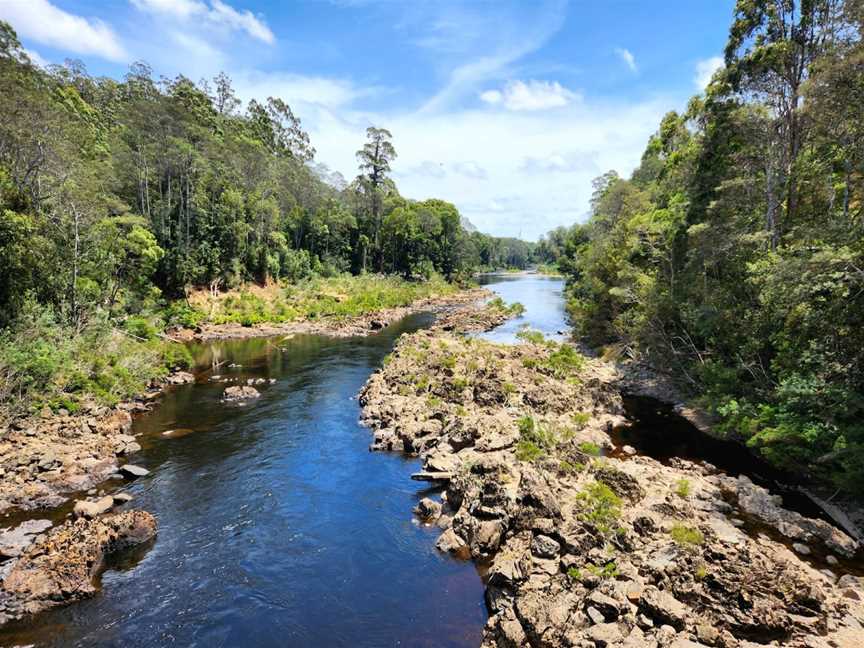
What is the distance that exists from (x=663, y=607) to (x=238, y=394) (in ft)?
73.4

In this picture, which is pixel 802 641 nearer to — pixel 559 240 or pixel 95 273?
pixel 95 273

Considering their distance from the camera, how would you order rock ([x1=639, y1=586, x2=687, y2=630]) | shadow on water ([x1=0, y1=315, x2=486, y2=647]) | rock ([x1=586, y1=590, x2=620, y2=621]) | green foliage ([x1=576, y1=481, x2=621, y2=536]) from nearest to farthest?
rock ([x1=639, y1=586, x2=687, y2=630])
rock ([x1=586, y1=590, x2=620, y2=621])
shadow on water ([x1=0, y1=315, x2=486, y2=647])
green foliage ([x1=576, y1=481, x2=621, y2=536])

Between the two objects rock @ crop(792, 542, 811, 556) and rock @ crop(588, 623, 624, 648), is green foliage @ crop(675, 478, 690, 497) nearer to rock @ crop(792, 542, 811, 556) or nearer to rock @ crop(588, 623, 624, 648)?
rock @ crop(792, 542, 811, 556)

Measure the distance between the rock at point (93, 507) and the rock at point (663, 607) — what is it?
14.8 m

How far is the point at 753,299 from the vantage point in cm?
2061

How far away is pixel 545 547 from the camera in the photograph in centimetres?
1191

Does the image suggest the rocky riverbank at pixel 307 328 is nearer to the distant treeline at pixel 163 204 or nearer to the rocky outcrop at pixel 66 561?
the distant treeline at pixel 163 204

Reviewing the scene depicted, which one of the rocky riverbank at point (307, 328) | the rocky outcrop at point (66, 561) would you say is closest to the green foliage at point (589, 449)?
the rocky outcrop at point (66, 561)

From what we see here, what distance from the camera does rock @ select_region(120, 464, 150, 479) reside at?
17219mm

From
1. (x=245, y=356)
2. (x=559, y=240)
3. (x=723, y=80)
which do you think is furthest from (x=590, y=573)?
(x=559, y=240)

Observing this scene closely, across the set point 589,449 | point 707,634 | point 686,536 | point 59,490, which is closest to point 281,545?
point 59,490

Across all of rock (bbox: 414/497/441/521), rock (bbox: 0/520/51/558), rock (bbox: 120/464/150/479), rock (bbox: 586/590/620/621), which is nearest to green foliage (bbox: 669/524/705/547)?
rock (bbox: 586/590/620/621)

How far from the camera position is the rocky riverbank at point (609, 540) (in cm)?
940

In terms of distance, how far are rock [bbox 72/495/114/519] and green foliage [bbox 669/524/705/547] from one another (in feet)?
52.0
